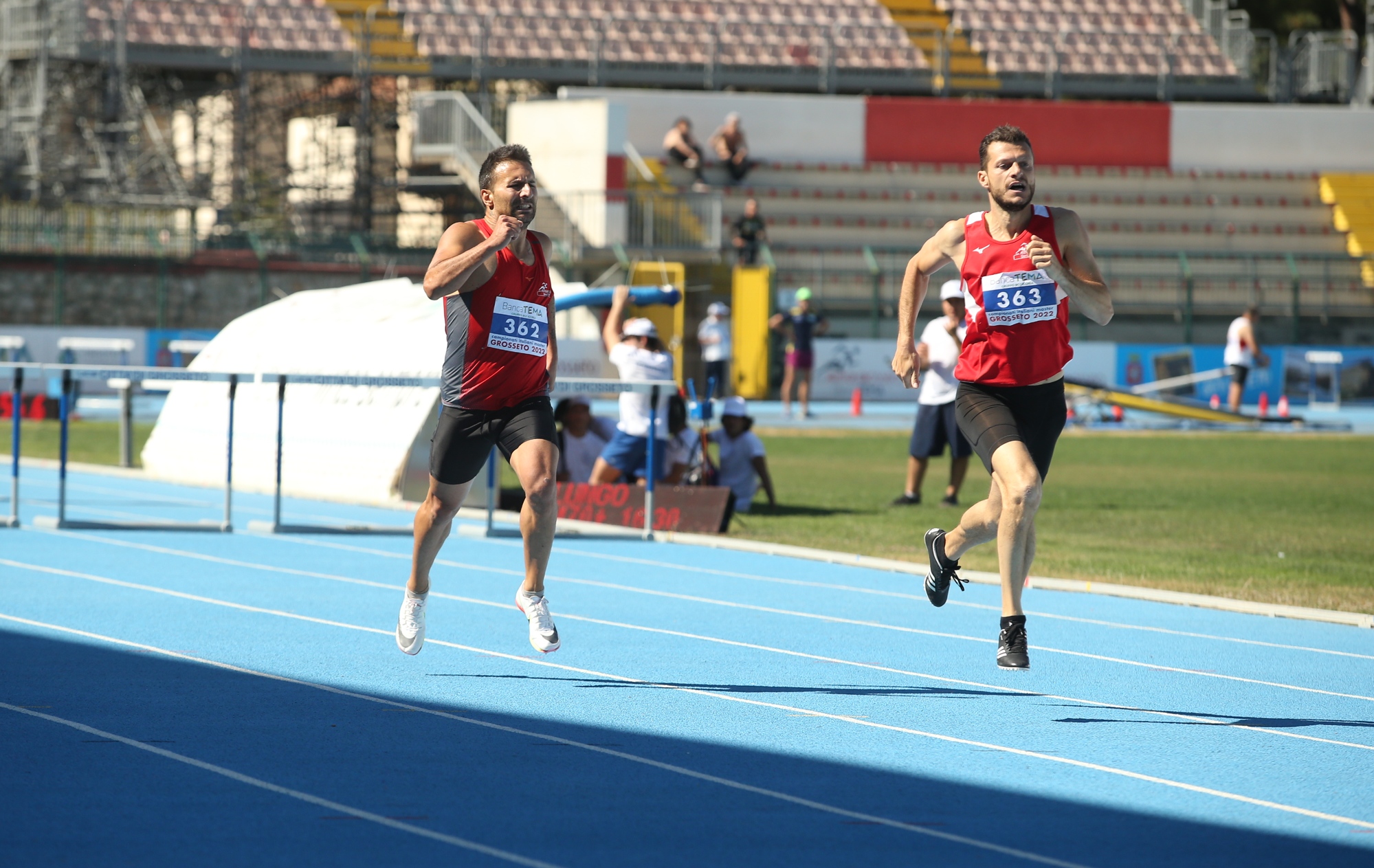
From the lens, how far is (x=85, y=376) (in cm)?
1174

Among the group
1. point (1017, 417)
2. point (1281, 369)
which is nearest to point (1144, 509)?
point (1017, 417)

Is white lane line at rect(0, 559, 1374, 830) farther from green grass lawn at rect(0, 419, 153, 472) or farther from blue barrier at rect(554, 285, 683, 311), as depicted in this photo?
green grass lawn at rect(0, 419, 153, 472)

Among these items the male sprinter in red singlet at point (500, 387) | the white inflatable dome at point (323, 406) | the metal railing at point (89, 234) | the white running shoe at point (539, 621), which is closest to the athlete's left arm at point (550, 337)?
the male sprinter in red singlet at point (500, 387)

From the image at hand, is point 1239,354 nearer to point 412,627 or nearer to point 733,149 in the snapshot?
point 733,149

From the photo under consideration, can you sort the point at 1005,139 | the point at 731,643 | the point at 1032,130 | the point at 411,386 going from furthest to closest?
the point at 1032,130 → the point at 411,386 → the point at 731,643 → the point at 1005,139

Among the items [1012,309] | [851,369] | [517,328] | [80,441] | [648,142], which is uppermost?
[648,142]

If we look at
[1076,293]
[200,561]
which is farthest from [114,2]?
[1076,293]

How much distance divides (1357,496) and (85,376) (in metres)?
11.3

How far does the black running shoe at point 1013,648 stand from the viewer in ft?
21.3

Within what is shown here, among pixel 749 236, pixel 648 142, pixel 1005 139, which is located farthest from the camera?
pixel 648 142

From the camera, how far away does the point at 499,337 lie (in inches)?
259

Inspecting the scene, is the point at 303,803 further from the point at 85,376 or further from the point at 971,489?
the point at 971,489

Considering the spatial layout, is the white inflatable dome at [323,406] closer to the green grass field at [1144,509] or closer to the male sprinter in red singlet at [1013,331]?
the green grass field at [1144,509]

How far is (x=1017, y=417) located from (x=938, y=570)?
2.87 ft
